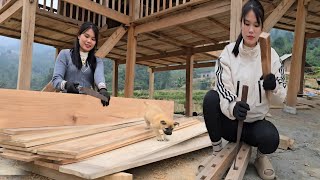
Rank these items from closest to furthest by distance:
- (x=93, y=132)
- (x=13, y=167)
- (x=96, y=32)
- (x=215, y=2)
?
(x=13, y=167)
(x=93, y=132)
(x=96, y=32)
(x=215, y=2)

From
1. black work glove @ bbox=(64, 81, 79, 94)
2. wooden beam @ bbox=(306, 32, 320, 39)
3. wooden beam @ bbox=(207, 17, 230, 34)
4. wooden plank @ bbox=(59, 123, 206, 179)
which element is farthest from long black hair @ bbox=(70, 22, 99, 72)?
wooden beam @ bbox=(306, 32, 320, 39)

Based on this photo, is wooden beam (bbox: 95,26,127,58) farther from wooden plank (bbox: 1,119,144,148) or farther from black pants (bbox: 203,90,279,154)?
black pants (bbox: 203,90,279,154)

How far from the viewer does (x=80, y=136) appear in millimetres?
2680

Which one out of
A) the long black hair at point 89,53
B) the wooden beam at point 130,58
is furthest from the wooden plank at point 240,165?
the wooden beam at point 130,58

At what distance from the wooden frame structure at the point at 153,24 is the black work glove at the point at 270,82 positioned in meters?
3.26

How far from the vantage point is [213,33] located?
26.8ft

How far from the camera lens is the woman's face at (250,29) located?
219 cm

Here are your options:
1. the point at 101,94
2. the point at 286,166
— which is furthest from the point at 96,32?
the point at 286,166

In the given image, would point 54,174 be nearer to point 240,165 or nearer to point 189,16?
point 240,165

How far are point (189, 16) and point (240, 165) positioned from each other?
4740mm

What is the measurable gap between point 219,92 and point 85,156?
1.10 m

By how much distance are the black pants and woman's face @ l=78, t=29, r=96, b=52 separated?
160 centimetres

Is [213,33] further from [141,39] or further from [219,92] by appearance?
[219,92]

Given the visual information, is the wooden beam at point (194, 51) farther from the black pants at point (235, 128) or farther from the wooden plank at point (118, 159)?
the black pants at point (235, 128)
